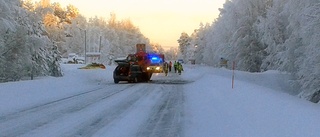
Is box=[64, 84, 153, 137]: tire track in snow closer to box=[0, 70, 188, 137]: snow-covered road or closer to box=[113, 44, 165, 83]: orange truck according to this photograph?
box=[0, 70, 188, 137]: snow-covered road

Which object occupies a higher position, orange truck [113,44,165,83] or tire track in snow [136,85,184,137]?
orange truck [113,44,165,83]

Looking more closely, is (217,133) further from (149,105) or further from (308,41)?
(308,41)

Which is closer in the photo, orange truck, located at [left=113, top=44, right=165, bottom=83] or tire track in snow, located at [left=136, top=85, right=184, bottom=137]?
tire track in snow, located at [left=136, top=85, right=184, bottom=137]

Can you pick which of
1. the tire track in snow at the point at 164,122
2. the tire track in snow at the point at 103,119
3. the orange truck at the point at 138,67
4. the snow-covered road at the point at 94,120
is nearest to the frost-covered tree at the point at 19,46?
the orange truck at the point at 138,67

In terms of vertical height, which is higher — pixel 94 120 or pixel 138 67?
pixel 138 67

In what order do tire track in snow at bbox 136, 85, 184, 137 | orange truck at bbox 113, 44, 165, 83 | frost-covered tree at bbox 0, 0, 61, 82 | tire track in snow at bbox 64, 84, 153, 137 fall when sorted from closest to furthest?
tire track in snow at bbox 64, 84, 153, 137 < tire track in snow at bbox 136, 85, 184, 137 < frost-covered tree at bbox 0, 0, 61, 82 < orange truck at bbox 113, 44, 165, 83

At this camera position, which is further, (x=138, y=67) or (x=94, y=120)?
(x=138, y=67)

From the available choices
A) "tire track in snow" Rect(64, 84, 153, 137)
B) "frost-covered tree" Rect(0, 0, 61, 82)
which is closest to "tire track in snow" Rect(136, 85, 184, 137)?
"tire track in snow" Rect(64, 84, 153, 137)

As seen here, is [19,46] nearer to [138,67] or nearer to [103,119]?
[138,67]

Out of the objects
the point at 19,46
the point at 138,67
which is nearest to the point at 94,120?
the point at 138,67

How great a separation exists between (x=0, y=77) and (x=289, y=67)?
2111 cm

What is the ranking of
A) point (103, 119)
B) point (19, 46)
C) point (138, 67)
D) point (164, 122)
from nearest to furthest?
1. point (164, 122)
2. point (103, 119)
3. point (19, 46)
4. point (138, 67)

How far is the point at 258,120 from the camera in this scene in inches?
389

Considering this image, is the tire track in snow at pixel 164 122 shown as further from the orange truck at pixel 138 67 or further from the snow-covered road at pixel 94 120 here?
the orange truck at pixel 138 67
